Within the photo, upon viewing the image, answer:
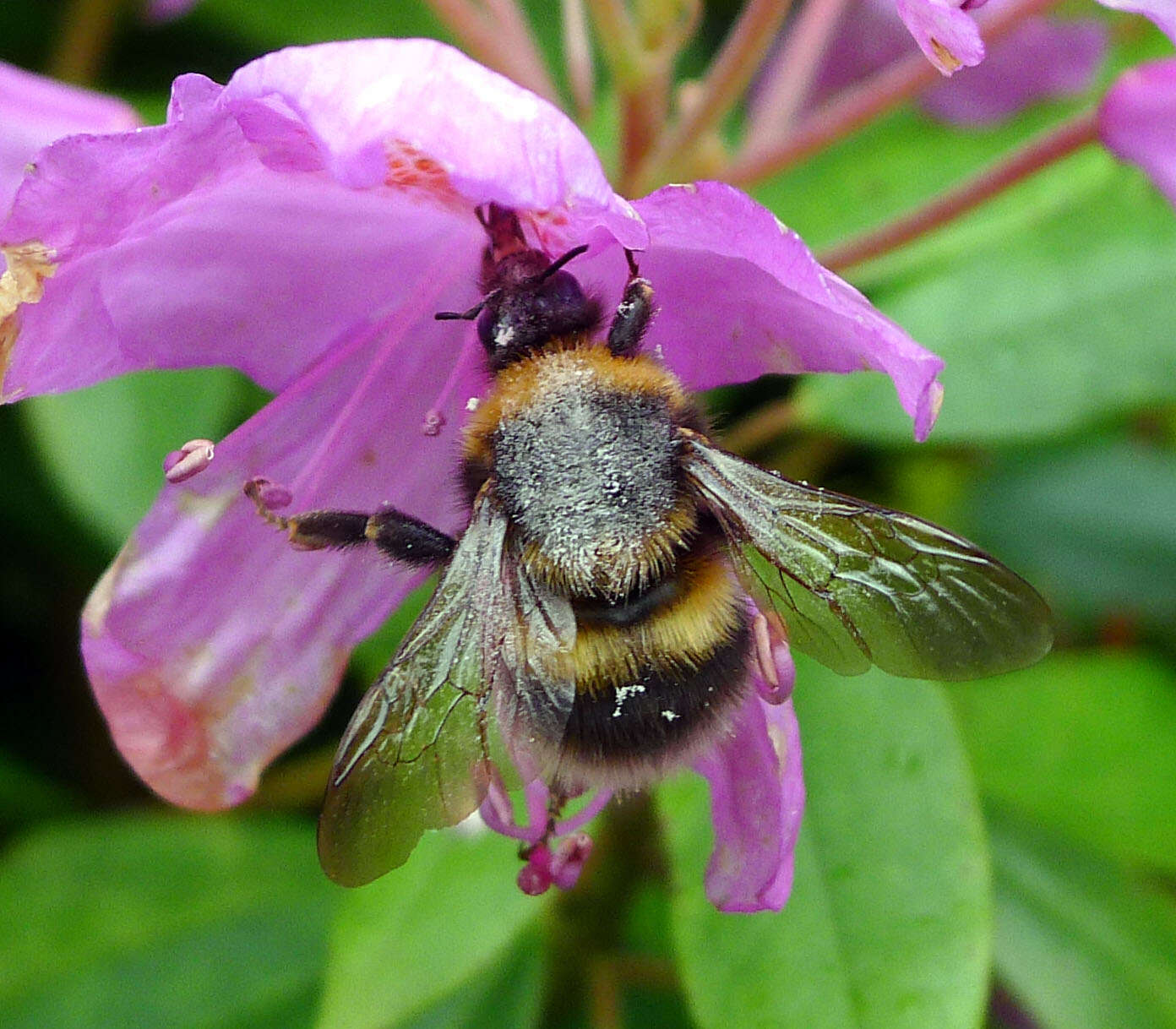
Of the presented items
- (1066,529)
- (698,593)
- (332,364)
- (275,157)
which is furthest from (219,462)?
(1066,529)

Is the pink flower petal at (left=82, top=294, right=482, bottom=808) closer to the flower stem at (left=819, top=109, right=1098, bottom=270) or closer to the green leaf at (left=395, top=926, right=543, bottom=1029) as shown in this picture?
the flower stem at (left=819, top=109, right=1098, bottom=270)

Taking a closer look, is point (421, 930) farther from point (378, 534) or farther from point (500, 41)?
point (500, 41)

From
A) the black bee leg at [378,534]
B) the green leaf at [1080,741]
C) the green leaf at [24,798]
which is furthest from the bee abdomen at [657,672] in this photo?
the green leaf at [24,798]

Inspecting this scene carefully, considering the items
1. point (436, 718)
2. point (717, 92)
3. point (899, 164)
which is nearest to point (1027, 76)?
point (899, 164)

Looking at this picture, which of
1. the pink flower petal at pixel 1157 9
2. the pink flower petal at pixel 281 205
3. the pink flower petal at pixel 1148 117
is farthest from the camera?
the pink flower petal at pixel 1148 117

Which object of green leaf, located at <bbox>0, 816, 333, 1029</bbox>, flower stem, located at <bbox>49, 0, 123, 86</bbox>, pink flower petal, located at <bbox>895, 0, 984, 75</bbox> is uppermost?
pink flower petal, located at <bbox>895, 0, 984, 75</bbox>

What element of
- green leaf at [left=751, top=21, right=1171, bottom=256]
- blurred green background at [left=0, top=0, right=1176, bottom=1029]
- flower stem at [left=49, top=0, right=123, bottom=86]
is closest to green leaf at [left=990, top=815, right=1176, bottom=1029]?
blurred green background at [left=0, top=0, right=1176, bottom=1029]

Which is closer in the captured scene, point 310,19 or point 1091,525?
point 310,19

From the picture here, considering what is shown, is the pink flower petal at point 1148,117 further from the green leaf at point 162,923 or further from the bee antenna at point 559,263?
the green leaf at point 162,923
